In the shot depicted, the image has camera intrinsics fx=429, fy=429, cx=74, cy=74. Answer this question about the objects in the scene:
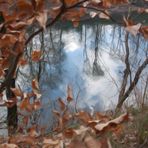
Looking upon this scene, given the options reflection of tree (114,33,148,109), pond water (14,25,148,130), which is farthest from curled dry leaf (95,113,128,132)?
pond water (14,25,148,130)

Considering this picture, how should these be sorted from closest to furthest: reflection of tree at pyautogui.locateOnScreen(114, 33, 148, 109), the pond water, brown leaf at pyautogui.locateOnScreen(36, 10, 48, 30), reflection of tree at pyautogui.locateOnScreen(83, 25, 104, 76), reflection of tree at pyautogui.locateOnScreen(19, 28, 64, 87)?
brown leaf at pyautogui.locateOnScreen(36, 10, 48, 30), reflection of tree at pyautogui.locateOnScreen(114, 33, 148, 109), the pond water, reflection of tree at pyautogui.locateOnScreen(19, 28, 64, 87), reflection of tree at pyautogui.locateOnScreen(83, 25, 104, 76)

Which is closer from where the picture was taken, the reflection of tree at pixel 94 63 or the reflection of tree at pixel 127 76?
the reflection of tree at pixel 127 76

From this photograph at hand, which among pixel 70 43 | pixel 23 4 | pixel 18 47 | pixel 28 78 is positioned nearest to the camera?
pixel 23 4

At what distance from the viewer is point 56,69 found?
11.5 meters

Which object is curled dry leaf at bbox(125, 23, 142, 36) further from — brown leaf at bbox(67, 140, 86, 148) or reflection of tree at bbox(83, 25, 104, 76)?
reflection of tree at bbox(83, 25, 104, 76)

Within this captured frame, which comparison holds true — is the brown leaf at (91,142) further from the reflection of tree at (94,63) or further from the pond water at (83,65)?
the reflection of tree at (94,63)

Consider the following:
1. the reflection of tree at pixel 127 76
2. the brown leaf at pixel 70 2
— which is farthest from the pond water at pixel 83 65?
the brown leaf at pixel 70 2

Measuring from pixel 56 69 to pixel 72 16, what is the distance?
1037 centimetres

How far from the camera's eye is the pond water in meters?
9.16

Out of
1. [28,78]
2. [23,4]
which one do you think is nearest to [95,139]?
[23,4]

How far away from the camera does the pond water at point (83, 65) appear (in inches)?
360

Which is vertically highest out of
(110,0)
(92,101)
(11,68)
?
(110,0)

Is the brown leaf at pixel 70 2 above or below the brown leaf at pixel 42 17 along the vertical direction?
above

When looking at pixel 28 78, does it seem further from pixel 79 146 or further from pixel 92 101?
pixel 79 146
